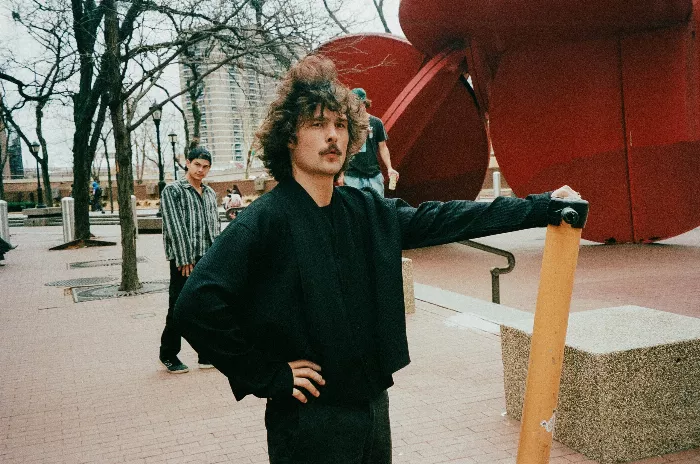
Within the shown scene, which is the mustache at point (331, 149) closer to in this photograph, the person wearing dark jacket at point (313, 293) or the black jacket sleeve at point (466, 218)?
the person wearing dark jacket at point (313, 293)

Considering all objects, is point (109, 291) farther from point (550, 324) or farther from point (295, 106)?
point (550, 324)

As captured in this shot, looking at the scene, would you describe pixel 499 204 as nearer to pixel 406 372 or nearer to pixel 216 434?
pixel 216 434

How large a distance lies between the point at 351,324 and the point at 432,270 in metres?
8.63

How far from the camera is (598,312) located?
4.26 metres

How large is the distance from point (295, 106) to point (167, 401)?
354 centimetres

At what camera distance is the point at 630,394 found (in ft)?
11.3

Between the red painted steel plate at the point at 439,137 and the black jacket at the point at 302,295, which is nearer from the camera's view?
the black jacket at the point at 302,295

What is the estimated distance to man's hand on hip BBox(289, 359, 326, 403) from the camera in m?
1.87

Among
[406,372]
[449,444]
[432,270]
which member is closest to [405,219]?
[449,444]

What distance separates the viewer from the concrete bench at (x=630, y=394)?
3430mm

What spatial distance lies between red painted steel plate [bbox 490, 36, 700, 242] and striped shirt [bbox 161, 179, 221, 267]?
7040 millimetres

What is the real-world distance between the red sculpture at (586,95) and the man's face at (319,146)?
8.70m

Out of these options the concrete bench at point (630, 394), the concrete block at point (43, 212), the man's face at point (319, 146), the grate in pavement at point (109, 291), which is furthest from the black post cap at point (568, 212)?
the concrete block at point (43, 212)

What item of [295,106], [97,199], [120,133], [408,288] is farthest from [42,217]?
[295,106]
